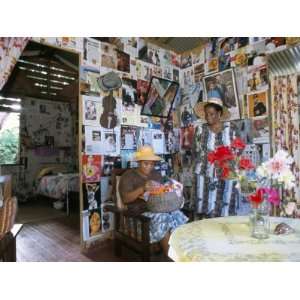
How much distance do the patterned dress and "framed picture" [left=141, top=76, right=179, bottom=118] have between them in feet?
1.75

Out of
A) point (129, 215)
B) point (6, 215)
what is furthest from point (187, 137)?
point (6, 215)

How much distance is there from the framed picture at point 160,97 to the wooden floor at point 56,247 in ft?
5.00

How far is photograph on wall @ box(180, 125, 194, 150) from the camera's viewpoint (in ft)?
10.2

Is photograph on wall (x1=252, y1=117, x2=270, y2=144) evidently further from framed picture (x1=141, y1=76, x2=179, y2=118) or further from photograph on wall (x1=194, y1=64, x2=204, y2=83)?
framed picture (x1=141, y1=76, x2=179, y2=118)

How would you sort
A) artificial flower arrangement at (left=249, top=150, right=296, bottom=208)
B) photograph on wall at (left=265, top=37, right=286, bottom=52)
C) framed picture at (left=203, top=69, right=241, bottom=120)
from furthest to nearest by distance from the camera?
framed picture at (left=203, top=69, right=241, bottom=120) < photograph on wall at (left=265, top=37, right=286, bottom=52) < artificial flower arrangement at (left=249, top=150, right=296, bottom=208)

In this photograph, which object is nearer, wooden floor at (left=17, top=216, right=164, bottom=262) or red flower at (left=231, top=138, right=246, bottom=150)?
red flower at (left=231, top=138, right=246, bottom=150)

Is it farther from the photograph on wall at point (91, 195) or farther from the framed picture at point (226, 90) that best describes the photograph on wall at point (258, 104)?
the photograph on wall at point (91, 195)

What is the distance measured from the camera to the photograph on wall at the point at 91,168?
242 centimetres

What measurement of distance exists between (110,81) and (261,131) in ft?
5.15

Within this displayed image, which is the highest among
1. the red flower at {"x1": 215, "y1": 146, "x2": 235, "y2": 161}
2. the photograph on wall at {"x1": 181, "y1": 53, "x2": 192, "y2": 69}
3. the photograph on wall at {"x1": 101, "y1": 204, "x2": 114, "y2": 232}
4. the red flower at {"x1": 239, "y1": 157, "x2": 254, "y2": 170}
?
the photograph on wall at {"x1": 181, "y1": 53, "x2": 192, "y2": 69}

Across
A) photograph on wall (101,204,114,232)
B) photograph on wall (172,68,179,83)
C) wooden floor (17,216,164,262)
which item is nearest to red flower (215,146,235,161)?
wooden floor (17,216,164,262)

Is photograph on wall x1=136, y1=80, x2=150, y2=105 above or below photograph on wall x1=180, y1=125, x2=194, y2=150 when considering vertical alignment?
above

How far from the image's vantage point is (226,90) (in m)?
2.72

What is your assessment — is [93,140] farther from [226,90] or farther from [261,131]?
[261,131]
